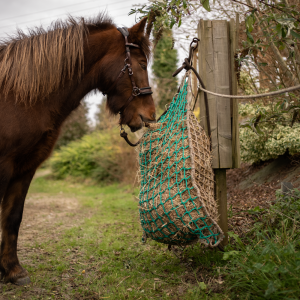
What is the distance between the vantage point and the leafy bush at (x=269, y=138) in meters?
4.21

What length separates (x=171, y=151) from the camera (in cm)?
232

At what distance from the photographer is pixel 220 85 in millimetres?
2480

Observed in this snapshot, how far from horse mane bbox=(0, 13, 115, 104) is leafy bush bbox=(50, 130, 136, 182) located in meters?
7.61

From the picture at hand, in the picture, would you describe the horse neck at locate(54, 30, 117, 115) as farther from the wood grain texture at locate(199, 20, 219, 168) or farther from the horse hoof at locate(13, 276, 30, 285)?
the horse hoof at locate(13, 276, 30, 285)

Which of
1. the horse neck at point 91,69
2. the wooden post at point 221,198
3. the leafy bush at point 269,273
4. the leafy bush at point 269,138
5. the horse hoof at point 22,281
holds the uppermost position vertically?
the horse neck at point 91,69

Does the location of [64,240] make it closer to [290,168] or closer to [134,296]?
[134,296]

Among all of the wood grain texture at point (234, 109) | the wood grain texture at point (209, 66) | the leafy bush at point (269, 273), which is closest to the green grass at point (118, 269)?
the leafy bush at point (269, 273)

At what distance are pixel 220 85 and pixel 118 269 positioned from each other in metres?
2.04

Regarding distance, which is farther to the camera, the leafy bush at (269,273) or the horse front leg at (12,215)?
the horse front leg at (12,215)

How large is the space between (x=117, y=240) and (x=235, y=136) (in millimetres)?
2276

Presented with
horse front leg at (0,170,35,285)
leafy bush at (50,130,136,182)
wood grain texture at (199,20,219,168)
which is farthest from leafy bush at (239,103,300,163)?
leafy bush at (50,130,136,182)

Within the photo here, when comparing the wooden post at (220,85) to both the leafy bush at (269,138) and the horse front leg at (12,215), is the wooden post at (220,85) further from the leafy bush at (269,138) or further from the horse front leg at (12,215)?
the horse front leg at (12,215)

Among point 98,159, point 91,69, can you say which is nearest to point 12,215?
point 91,69

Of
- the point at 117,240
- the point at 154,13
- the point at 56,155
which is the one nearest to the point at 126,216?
the point at 117,240
